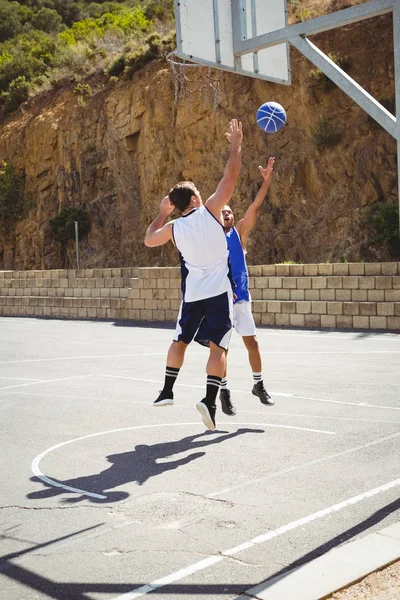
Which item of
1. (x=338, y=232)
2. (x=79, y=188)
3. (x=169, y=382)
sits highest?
(x=79, y=188)

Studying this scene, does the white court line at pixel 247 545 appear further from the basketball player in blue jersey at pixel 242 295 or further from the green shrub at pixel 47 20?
the green shrub at pixel 47 20

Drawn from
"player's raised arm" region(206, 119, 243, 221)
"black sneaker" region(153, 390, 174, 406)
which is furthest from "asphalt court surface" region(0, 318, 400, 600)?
"player's raised arm" region(206, 119, 243, 221)

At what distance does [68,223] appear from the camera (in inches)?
1505

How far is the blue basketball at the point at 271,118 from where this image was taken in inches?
419

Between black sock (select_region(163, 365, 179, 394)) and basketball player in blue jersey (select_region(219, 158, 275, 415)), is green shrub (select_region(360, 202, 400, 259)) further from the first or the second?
black sock (select_region(163, 365, 179, 394))

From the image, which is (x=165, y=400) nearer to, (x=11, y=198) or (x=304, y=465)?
(x=304, y=465)

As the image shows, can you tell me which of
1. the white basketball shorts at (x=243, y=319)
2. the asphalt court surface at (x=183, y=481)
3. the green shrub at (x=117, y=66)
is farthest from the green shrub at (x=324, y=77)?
the white basketball shorts at (x=243, y=319)

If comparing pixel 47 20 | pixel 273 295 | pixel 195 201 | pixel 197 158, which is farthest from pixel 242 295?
pixel 47 20

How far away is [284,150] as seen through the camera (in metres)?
30.4

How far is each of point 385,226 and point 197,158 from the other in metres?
11.7

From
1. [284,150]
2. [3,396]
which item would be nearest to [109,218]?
[284,150]

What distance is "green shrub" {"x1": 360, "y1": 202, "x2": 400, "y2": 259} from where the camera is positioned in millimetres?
24094

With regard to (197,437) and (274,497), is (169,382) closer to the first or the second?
(197,437)

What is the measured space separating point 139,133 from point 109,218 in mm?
4410
